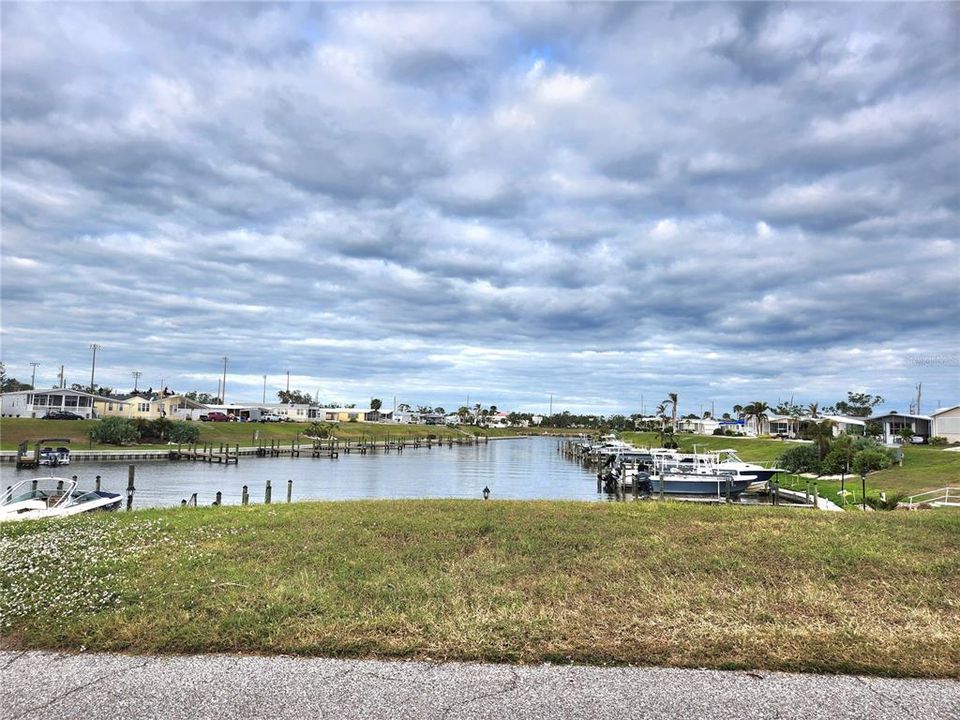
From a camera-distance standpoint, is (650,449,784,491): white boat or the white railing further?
(650,449,784,491): white boat

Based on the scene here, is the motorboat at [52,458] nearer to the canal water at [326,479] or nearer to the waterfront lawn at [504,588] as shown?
the canal water at [326,479]

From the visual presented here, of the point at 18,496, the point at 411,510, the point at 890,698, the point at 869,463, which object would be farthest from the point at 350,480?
the point at 890,698

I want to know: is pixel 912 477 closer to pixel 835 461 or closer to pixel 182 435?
pixel 835 461

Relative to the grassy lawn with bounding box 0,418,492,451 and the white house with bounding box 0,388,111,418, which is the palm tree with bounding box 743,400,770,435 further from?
the white house with bounding box 0,388,111,418

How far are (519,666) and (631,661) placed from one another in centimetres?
96

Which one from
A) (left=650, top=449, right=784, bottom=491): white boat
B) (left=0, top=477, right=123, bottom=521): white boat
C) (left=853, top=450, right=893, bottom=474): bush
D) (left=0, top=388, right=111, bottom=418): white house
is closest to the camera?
(left=0, top=477, right=123, bottom=521): white boat

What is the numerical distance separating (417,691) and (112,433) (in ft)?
255

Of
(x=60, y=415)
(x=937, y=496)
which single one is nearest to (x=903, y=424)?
(x=937, y=496)

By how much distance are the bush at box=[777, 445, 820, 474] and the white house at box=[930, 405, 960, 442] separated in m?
32.3

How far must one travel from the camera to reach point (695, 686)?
5.21 m

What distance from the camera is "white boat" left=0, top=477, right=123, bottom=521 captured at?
60.1 feet

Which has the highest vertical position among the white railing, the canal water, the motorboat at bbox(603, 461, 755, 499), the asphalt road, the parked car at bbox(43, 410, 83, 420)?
the parked car at bbox(43, 410, 83, 420)

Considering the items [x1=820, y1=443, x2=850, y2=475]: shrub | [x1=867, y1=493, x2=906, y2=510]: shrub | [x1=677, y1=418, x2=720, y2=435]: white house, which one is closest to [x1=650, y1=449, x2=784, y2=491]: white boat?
[x1=820, y1=443, x2=850, y2=475]: shrub

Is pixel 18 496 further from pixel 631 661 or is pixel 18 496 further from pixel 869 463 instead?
pixel 869 463
